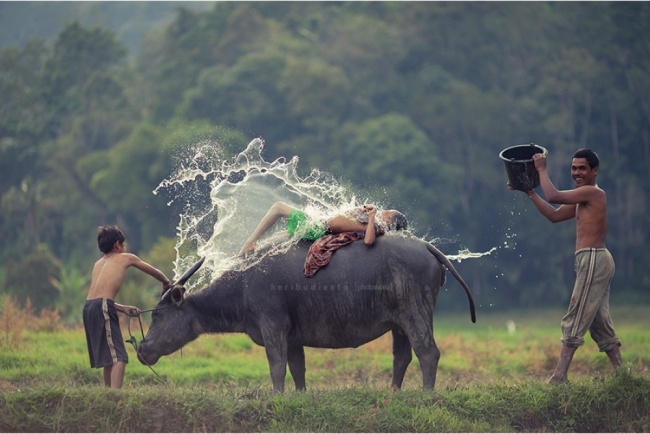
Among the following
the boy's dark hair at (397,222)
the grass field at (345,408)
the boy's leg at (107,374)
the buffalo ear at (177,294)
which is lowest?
the grass field at (345,408)

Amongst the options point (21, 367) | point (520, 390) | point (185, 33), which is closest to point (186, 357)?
point (21, 367)

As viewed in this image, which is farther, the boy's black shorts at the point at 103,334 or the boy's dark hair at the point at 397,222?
the boy's dark hair at the point at 397,222

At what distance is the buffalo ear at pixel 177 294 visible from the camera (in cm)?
1234

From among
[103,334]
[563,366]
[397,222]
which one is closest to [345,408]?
[397,222]

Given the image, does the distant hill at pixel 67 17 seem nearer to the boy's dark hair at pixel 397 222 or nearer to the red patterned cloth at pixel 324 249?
the boy's dark hair at pixel 397 222

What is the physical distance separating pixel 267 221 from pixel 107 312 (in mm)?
1812

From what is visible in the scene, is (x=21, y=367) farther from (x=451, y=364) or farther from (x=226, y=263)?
(x=451, y=364)

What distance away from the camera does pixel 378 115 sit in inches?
1876

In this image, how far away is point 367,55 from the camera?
49625 millimetres

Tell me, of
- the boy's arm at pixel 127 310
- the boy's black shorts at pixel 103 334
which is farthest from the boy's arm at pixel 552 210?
the boy's black shorts at pixel 103 334

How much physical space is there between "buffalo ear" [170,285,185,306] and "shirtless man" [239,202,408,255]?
70cm

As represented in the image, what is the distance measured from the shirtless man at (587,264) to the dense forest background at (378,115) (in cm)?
2524

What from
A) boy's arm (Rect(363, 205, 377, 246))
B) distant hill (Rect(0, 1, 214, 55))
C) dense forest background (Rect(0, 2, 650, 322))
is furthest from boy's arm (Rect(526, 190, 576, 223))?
distant hill (Rect(0, 1, 214, 55))

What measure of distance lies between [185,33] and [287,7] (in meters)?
5.54
